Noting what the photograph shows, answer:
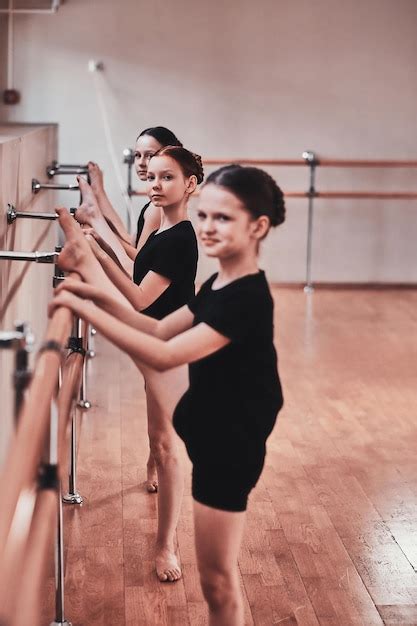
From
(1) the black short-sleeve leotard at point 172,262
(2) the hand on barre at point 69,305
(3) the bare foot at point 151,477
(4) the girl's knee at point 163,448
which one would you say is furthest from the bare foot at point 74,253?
(3) the bare foot at point 151,477

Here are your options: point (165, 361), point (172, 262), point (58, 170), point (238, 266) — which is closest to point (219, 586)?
point (165, 361)

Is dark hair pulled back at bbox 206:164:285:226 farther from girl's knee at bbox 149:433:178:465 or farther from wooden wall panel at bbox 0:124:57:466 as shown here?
girl's knee at bbox 149:433:178:465

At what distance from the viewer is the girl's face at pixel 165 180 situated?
2.92 meters

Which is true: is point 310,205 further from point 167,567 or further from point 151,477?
point 167,567

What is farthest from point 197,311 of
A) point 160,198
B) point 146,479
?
point 146,479

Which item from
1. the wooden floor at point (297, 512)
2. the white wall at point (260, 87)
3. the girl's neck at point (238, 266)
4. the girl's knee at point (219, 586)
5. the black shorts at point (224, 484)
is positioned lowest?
the wooden floor at point (297, 512)

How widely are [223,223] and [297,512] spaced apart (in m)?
1.80

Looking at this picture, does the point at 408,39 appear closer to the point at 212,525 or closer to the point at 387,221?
the point at 387,221

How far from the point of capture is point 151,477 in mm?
3820

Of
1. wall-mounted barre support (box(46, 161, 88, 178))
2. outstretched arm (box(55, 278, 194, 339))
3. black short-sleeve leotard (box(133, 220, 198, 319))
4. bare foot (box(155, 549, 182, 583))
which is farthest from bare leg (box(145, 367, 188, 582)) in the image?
Result: wall-mounted barre support (box(46, 161, 88, 178))

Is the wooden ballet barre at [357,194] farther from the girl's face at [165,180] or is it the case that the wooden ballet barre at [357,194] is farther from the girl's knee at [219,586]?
the girl's knee at [219,586]

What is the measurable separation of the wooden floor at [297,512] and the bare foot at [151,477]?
4 cm

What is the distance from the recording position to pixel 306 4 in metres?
8.02

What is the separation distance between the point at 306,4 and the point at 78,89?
5.84ft
